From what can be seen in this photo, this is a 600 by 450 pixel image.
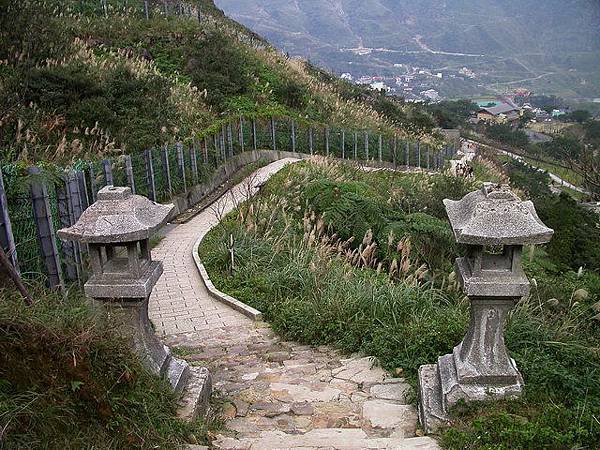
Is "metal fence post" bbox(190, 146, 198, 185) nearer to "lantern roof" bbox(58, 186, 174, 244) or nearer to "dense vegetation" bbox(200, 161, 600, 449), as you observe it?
"dense vegetation" bbox(200, 161, 600, 449)

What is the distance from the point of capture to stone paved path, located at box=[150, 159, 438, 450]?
406 centimetres

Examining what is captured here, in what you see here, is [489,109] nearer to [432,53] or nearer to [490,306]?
[490,306]

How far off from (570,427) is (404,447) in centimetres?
109

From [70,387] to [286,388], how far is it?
222cm

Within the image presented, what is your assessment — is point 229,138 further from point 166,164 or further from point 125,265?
point 125,265

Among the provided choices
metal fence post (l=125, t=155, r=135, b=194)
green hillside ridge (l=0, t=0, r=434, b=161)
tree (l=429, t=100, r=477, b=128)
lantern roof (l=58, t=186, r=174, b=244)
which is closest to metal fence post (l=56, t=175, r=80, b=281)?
green hillside ridge (l=0, t=0, r=434, b=161)

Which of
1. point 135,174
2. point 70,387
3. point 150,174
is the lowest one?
point 150,174

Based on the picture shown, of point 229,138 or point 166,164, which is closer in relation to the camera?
point 166,164

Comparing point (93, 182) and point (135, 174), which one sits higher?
point (93, 182)

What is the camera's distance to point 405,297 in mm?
6039

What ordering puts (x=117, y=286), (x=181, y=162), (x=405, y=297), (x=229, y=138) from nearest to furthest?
(x=117, y=286) < (x=405, y=297) < (x=181, y=162) < (x=229, y=138)

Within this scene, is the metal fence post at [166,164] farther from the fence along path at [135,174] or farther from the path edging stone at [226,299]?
the path edging stone at [226,299]

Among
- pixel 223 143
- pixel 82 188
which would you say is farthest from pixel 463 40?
pixel 82 188

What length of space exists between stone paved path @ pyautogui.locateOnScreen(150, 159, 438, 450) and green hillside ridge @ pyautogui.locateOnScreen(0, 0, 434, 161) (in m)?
4.64
